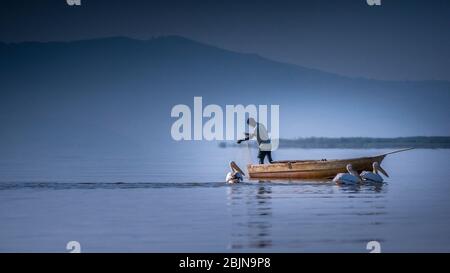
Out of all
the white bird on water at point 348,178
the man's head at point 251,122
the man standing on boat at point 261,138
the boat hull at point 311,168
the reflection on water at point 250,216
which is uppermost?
the man's head at point 251,122

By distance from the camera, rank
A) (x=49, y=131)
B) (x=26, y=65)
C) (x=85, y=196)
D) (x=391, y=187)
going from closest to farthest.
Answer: (x=85, y=196) → (x=391, y=187) → (x=26, y=65) → (x=49, y=131)

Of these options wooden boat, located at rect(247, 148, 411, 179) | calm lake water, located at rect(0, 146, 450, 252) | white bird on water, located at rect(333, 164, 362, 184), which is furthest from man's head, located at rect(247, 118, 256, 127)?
white bird on water, located at rect(333, 164, 362, 184)

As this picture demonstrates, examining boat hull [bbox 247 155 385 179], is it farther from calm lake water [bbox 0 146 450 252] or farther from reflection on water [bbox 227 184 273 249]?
reflection on water [bbox 227 184 273 249]

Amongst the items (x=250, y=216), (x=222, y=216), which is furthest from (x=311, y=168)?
(x=222, y=216)

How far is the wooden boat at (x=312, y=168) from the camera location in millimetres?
36312

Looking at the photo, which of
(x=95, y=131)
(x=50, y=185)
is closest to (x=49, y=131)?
(x=95, y=131)

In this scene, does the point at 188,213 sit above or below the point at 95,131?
below

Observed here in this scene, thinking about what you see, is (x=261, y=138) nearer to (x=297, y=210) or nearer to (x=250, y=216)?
(x=297, y=210)

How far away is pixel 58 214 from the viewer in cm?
2658

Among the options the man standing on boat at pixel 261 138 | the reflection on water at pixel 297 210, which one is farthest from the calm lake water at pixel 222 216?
the man standing on boat at pixel 261 138

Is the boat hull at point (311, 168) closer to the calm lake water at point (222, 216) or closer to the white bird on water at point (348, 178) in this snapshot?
the calm lake water at point (222, 216)
